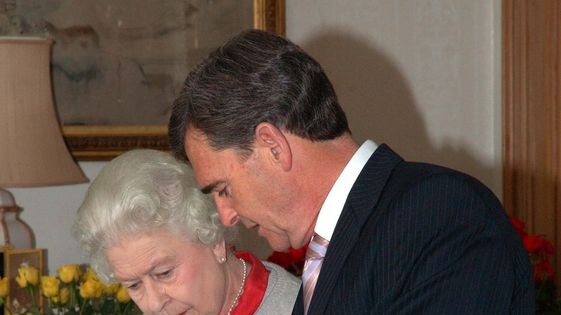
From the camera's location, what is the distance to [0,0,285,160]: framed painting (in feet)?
11.6

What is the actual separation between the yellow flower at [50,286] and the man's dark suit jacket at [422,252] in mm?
1363

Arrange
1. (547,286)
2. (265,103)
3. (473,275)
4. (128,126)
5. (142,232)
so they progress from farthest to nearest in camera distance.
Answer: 1. (128,126)
2. (547,286)
3. (142,232)
4. (265,103)
5. (473,275)

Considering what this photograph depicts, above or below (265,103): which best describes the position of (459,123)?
below

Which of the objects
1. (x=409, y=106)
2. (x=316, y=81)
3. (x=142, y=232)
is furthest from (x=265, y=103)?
(x=409, y=106)

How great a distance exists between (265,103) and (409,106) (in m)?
2.45

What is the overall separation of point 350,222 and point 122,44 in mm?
2123

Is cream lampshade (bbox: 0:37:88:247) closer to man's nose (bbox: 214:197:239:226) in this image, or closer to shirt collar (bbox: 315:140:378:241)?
man's nose (bbox: 214:197:239:226)

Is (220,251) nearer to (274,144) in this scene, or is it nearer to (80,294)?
(80,294)

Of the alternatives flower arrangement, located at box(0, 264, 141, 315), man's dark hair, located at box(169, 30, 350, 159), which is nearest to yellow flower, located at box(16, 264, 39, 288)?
flower arrangement, located at box(0, 264, 141, 315)

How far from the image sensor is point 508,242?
5.12 ft

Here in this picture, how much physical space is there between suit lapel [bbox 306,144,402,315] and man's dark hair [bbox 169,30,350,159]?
3.9 inches

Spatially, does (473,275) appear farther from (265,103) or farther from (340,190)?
(265,103)

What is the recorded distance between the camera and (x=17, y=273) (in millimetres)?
3152

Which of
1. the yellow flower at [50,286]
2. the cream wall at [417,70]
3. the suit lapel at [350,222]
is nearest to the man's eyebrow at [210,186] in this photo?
the suit lapel at [350,222]
